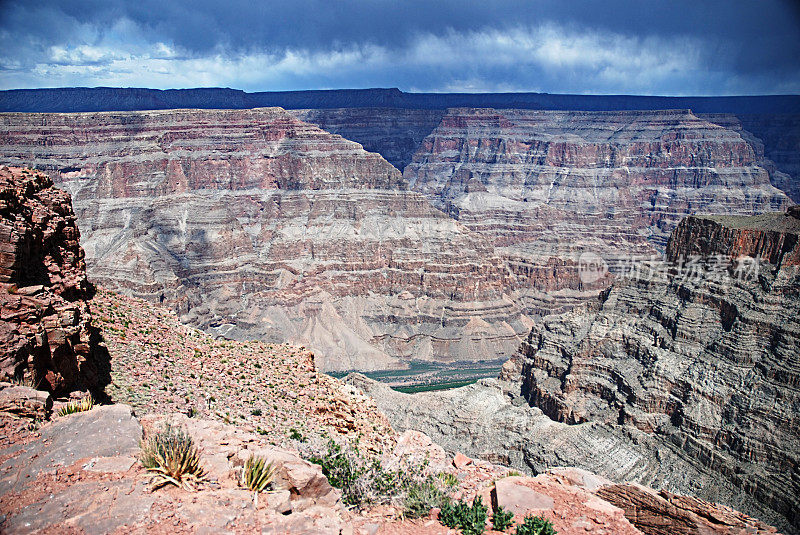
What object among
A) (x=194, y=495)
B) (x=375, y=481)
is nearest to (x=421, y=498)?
(x=375, y=481)

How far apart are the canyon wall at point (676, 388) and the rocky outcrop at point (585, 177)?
71.9 meters

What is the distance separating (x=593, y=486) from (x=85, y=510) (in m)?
15.5

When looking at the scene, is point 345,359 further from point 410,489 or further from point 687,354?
point 410,489

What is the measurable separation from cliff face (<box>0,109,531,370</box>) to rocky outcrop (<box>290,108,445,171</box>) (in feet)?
108

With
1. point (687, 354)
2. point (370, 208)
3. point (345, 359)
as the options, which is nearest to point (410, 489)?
point (687, 354)

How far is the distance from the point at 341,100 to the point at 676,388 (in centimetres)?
14178

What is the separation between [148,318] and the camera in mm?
28109

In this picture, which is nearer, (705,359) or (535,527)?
(535,527)

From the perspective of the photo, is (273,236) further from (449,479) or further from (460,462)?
(449,479)

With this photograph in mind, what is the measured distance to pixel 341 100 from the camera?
176 m

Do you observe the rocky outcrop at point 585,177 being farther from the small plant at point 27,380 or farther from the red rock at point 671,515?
the small plant at point 27,380

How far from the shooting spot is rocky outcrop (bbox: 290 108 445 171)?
160375 mm

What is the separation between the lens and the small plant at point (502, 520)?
51.0ft

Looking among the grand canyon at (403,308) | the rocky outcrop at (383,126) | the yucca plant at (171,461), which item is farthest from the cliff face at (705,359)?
the rocky outcrop at (383,126)
